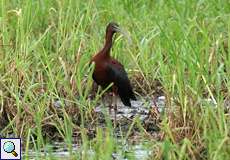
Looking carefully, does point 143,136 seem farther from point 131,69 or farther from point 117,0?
point 117,0

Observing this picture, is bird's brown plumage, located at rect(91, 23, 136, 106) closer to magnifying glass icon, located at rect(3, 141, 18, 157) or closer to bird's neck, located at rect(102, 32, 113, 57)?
bird's neck, located at rect(102, 32, 113, 57)

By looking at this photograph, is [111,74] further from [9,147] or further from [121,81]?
[9,147]

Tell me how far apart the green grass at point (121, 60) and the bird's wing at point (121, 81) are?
16cm

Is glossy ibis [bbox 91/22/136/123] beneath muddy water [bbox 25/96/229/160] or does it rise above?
above

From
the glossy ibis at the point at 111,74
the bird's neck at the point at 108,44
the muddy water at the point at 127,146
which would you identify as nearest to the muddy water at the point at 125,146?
the muddy water at the point at 127,146

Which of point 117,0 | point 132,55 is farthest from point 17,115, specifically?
point 117,0

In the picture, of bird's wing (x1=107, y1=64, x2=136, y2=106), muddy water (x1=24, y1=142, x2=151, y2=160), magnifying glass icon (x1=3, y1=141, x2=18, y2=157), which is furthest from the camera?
bird's wing (x1=107, y1=64, x2=136, y2=106)

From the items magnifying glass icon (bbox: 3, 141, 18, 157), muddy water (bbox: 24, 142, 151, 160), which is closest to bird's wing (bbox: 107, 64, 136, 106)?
muddy water (bbox: 24, 142, 151, 160)

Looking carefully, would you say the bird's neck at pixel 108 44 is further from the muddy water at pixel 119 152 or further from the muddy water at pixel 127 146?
the muddy water at pixel 119 152

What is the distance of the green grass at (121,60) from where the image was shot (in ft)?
17.7

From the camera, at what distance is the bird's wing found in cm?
743

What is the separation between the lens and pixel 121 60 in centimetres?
818

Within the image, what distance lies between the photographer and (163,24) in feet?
27.1

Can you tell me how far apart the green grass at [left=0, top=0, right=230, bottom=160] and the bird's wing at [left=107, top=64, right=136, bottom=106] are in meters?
0.16
